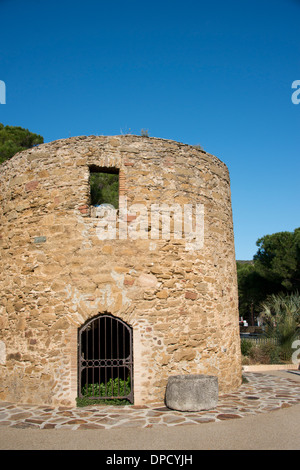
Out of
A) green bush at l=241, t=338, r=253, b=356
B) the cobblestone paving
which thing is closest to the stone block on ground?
the cobblestone paving

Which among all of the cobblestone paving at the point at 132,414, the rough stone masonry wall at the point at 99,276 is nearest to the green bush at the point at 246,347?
Result: the rough stone masonry wall at the point at 99,276

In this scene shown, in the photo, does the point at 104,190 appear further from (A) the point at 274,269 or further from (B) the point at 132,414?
(A) the point at 274,269

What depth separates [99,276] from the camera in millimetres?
6383

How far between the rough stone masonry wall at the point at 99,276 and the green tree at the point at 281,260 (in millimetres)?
13612

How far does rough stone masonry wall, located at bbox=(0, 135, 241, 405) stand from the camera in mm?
6238

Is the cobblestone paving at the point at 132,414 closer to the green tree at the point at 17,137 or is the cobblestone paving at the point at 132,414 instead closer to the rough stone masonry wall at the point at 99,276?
the rough stone masonry wall at the point at 99,276

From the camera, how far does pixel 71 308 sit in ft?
20.6

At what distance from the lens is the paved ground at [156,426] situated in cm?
423

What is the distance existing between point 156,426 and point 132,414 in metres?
0.71

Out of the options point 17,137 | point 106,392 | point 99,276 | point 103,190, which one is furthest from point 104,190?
point 106,392

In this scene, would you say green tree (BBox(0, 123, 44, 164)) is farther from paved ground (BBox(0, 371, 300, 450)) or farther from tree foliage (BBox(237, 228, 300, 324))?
tree foliage (BBox(237, 228, 300, 324))
